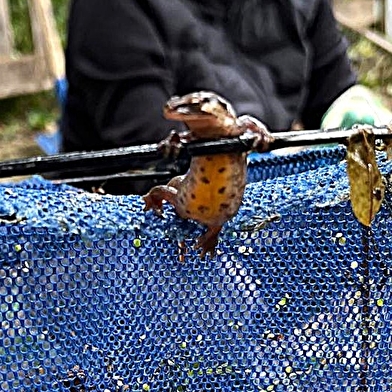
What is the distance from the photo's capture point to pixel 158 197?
78 centimetres

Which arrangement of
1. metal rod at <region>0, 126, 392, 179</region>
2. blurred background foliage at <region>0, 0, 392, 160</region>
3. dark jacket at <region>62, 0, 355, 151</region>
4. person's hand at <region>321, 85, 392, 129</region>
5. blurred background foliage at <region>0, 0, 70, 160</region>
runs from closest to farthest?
metal rod at <region>0, 126, 392, 179</region>, person's hand at <region>321, 85, 392, 129</region>, dark jacket at <region>62, 0, 355, 151</region>, blurred background foliage at <region>0, 0, 70, 160</region>, blurred background foliage at <region>0, 0, 392, 160</region>

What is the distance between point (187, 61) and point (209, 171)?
806 mm

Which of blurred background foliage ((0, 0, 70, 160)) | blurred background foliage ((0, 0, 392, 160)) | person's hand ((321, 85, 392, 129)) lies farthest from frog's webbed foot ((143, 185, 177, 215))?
blurred background foliage ((0, 0, 392, 160))

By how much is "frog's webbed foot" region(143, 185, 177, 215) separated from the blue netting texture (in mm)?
11

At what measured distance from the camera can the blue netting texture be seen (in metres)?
0.77

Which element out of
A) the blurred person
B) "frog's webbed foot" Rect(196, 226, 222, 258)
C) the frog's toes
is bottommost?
the blurred person

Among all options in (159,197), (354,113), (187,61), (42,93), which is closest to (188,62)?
(187,61)

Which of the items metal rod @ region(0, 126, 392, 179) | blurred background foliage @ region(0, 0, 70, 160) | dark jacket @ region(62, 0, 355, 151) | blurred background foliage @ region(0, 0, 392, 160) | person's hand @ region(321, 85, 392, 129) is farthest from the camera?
blurred background foliage @ region(0, 0, 392, 160)

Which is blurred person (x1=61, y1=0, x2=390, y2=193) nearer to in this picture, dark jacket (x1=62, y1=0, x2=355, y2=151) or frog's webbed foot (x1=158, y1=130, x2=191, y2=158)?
dark jacket (x1=62, y1=0, x2=355, y2=151)

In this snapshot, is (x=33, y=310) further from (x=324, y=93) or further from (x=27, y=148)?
(x=27, y=148)

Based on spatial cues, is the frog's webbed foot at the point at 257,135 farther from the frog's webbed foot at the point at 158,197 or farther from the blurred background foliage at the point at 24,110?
the blurred background foliage at the point at 24,110

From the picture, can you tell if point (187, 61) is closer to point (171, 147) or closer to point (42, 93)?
point (171, 147)

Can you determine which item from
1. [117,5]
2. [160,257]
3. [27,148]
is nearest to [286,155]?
[160,257]

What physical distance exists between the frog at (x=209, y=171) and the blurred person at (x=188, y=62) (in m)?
0.63
